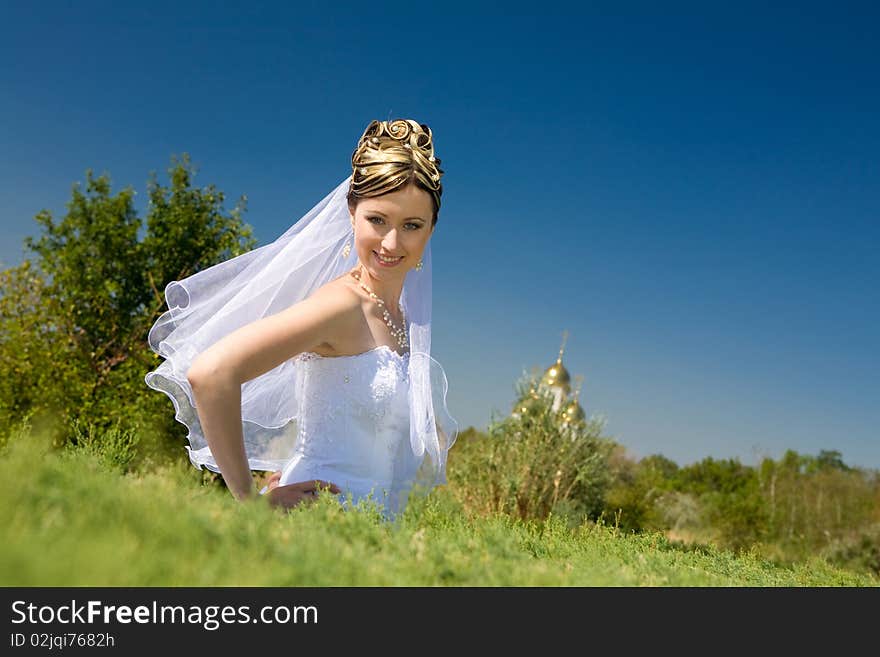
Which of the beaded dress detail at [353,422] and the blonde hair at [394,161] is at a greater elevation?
the blonde hair at [394,161]

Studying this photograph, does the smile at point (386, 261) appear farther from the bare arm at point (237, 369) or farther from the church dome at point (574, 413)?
the church dome at point (574, 413)

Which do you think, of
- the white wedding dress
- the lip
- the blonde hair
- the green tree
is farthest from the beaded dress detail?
the green tree

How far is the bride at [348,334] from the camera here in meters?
3.43

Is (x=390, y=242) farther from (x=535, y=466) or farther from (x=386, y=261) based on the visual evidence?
(x=535, y=466)

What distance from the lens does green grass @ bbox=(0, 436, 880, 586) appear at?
1.44m

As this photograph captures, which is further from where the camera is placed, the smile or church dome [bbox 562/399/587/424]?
church dome [bbox 562/399/587/424]

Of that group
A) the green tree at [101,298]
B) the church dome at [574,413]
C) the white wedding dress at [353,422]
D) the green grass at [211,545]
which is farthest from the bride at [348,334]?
the church dome at [574,413]

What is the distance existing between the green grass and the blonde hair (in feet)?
5.75

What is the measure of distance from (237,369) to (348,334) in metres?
0.69

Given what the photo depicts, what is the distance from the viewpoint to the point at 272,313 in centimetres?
385

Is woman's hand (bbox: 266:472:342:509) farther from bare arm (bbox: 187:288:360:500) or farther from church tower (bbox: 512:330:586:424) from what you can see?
church tower (bbox: 512:330:586:424)

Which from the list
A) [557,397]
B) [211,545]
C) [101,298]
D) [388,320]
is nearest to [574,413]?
[557,397]

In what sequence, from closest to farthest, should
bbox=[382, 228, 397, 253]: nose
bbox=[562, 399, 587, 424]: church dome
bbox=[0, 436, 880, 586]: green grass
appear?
1. bbox=[0, 436, 880, 586]: green grass
2. bbox=[382, 228, 397, 253]: nose
3. bbox=[562, 399, 587, 424]: church dome
